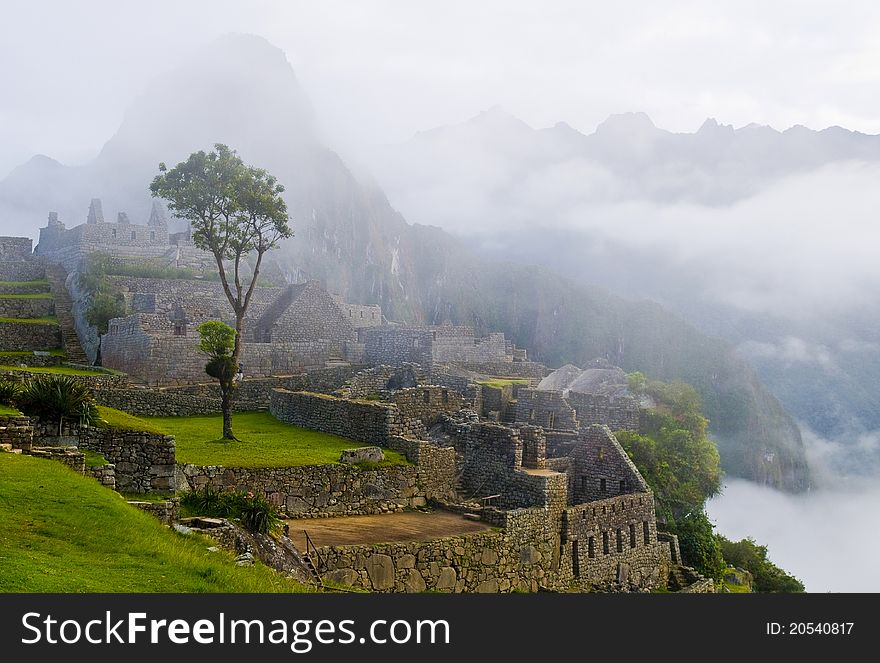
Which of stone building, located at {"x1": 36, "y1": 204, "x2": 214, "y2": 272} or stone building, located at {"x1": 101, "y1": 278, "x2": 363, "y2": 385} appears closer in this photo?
stone building, located at {"x1": 101, "y1": 278, "x2": 363, "y2": 385}

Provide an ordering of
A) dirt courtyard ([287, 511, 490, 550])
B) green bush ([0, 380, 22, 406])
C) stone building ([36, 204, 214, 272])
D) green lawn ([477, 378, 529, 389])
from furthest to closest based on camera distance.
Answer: stone building ([36, 204, 214, 272]), green lawn ([477, 378, 529, 389]), dirt courtyard ([287, 511, 490, 550]), green bush ([0, 380, 22, 406])

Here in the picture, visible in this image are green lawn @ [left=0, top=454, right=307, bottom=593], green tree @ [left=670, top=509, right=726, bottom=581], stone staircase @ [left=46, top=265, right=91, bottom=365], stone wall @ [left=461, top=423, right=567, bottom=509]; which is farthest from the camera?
stone staircase @ [left=46, top=265, right=91, bottom=365]

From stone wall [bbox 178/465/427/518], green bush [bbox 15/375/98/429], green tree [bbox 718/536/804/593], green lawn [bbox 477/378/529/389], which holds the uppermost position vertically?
green bush [bbox 15/375/98/429]

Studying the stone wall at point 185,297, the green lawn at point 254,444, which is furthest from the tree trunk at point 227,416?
the stone wall at point 185,297

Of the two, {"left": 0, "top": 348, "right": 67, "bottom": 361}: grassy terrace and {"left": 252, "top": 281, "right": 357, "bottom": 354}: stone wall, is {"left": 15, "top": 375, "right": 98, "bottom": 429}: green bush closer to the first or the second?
{"left": 0, "top": 348, "right": 67, "bottom": 361}: grassy terrace

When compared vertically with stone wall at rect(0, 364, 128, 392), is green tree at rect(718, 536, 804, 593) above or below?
below

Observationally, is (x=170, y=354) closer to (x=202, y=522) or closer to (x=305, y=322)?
(x=305, y=322)

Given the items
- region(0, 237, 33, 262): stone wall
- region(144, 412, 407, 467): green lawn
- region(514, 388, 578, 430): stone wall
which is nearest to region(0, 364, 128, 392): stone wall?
region(144, 412, 407, 467): green lawn

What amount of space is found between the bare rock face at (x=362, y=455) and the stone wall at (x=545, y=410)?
7.57 metres

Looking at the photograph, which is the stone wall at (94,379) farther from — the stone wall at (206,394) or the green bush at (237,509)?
the green bush at (237,509)

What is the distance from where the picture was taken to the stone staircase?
3716 centimetres

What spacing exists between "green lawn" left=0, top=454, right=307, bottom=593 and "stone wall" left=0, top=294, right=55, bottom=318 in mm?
32692
